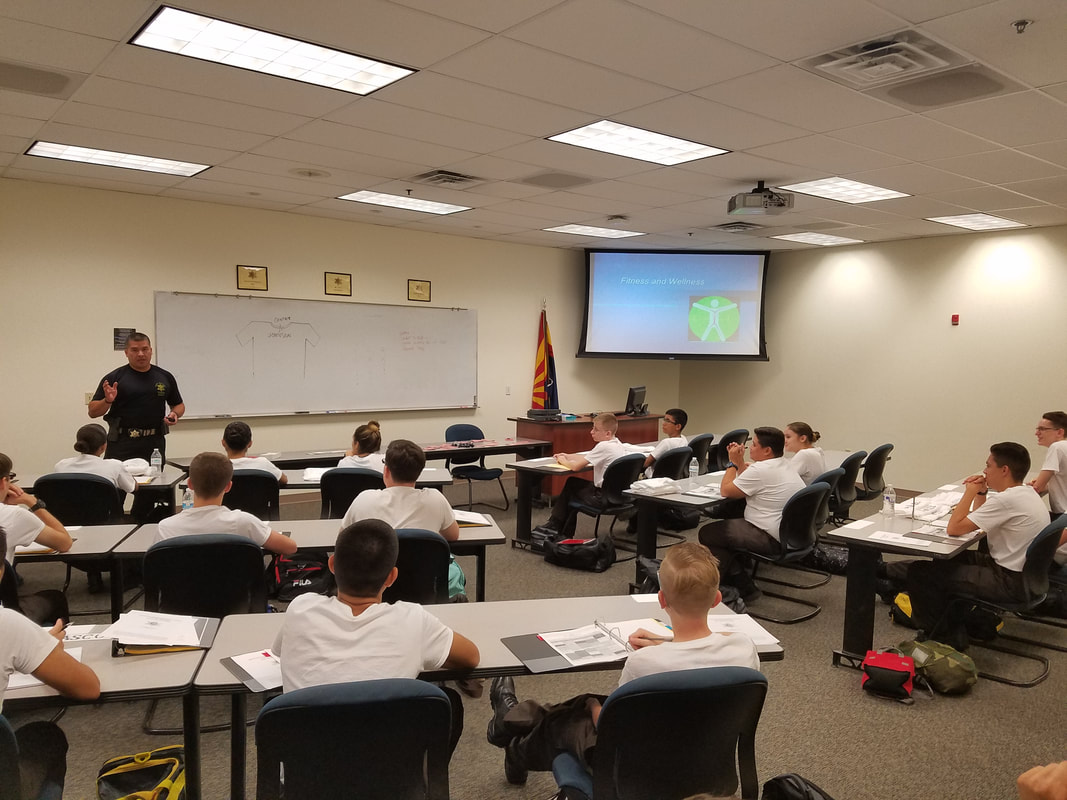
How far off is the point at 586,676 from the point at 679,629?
5.91ft

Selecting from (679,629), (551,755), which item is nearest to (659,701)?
(679,629)

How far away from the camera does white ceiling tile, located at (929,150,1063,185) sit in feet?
16.3

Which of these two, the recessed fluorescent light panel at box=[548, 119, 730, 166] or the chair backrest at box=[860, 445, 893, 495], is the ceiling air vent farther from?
the chair backrest at box=[860, 445, 893, 495]

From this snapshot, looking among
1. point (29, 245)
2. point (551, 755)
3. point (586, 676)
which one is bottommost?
point (586, 676)

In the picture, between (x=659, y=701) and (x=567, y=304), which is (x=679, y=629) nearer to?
(x=659, y=701)

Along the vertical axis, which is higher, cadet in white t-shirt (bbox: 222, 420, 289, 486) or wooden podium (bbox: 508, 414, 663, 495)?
cadet in white t-shirt (bbox: 222, 420, 289, 486)

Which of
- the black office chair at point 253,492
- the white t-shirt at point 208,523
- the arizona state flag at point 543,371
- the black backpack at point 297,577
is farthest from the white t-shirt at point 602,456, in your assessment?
the arizona state flag at point 543,371

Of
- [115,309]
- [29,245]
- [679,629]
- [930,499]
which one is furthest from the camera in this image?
[115,309]

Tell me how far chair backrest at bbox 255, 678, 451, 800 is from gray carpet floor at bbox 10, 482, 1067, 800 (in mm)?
1079

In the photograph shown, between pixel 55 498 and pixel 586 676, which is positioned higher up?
pixel 55 498

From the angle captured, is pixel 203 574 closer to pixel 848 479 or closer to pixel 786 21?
pixel 786 21

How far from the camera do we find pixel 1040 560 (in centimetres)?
376

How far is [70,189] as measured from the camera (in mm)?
6273

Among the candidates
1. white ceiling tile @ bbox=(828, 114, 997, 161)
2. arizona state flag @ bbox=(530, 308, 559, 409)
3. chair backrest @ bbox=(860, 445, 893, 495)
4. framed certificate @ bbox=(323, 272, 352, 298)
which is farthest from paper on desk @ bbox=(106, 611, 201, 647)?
arizona state flag @ bbox=(530, 308, 559, 409)
